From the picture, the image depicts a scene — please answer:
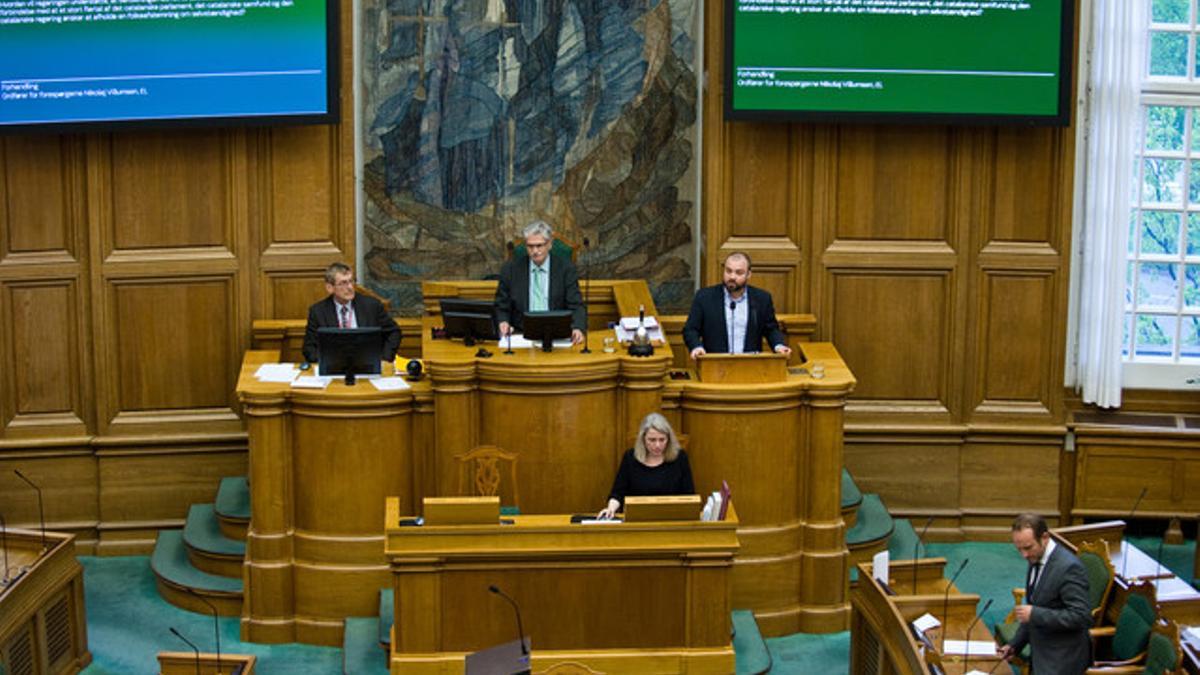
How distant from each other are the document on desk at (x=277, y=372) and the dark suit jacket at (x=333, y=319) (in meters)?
0.17

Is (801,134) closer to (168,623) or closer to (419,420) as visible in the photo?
(419,420)

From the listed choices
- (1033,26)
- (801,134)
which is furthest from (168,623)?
(1033,26)

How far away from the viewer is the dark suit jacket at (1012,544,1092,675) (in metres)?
7.77

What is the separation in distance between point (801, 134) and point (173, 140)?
3917mm

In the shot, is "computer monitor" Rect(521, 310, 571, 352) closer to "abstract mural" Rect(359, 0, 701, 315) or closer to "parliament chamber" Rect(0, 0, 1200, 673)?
"parliament chamber" Rect(0, 0, 1200, 673)

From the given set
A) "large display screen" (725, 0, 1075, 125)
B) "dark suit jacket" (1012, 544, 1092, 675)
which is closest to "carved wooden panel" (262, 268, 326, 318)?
"large display screen" (725, 0, 1075, 125)

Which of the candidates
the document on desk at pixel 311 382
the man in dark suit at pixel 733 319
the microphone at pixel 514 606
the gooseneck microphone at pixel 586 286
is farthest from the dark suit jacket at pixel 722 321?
the microphone at pixel 514 606

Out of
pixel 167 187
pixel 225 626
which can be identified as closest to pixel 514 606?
pixel 225 626

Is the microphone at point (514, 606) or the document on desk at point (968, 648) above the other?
the microphone at point (514, 606)

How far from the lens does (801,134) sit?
37.2ft

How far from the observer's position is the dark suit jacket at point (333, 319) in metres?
10.4

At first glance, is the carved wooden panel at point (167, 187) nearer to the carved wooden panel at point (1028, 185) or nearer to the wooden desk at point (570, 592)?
the wooden desk at point (570, 592)

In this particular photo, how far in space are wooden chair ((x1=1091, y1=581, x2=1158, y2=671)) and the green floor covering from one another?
5.70 ft

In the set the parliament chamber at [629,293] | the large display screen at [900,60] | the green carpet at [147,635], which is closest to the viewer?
the green carpet at [147,635]
